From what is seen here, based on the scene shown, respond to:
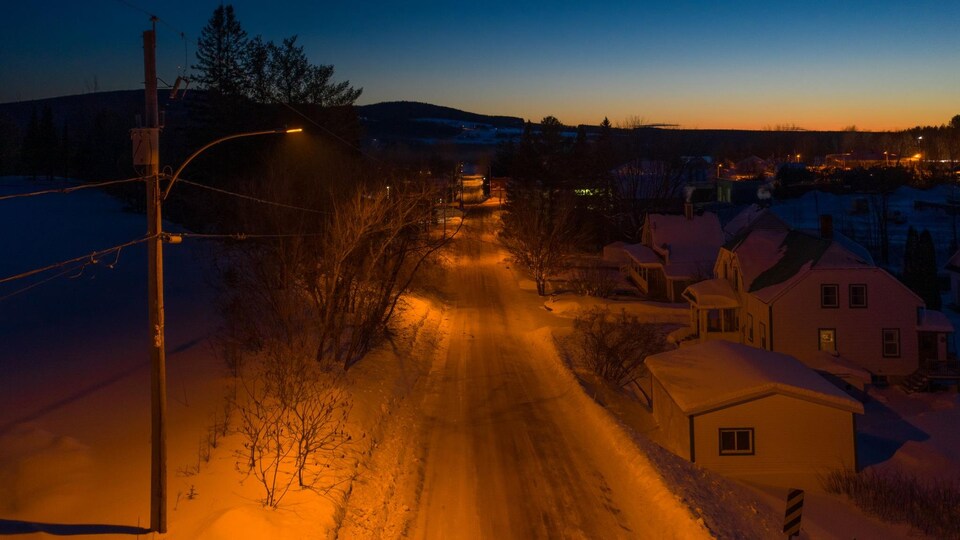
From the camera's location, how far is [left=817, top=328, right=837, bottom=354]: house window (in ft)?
99.1

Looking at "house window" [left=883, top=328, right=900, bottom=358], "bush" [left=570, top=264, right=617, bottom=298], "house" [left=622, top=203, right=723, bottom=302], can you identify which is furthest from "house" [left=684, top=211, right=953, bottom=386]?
"house" [left=622, top=203, right=723, bottom=302]

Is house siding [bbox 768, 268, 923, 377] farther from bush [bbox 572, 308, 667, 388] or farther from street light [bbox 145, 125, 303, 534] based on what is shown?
street light [bbox 145, 125, 303, 534]

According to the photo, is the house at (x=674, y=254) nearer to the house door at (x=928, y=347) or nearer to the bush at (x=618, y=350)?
the house door at (x=928, y=347)

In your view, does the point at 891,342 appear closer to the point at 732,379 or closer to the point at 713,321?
the point at 713,321

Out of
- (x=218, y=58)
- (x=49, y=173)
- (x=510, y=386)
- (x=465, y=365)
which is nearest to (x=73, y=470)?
(x=510, y=386)

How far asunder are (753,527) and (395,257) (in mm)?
15458

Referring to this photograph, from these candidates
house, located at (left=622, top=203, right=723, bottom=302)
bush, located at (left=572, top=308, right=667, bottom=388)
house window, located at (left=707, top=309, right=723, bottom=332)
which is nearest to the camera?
bush, located at (left=572, top=308, right=667, bottom=388)

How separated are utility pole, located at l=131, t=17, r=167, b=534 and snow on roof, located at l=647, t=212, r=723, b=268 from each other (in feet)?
131

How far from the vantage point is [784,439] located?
19.0m

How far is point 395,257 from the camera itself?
2509 centimetres

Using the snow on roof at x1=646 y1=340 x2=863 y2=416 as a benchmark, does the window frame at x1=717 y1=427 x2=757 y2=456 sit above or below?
below

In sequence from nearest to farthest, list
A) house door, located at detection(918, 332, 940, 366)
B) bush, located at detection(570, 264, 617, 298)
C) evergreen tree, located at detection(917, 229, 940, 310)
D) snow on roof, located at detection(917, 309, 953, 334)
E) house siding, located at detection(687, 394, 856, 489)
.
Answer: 1. house siding, located at detection(687, 394, 856, 489)
2. snow on roof, located at detection(917, 309, 953, 334)
3. house door, located at detection(918, 332, 940, 366)
4. bush, located at detection(570, 264, 617, 298)
5. evergreen tree, located at detection(917, 229, 940, 310)

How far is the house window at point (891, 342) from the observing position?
30156mm

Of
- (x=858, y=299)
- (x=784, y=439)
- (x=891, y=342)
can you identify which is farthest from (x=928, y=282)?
(x=784, y=439)
